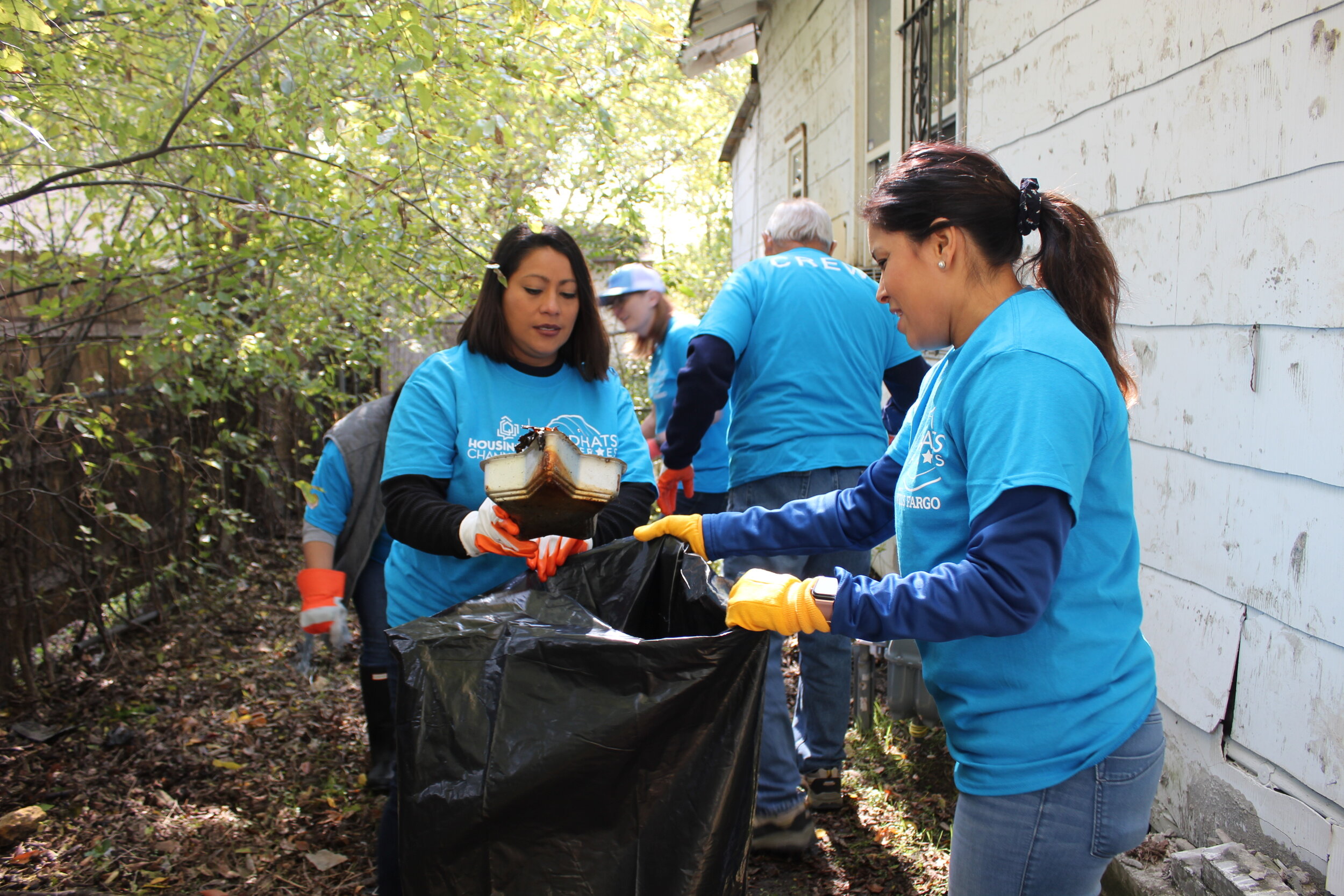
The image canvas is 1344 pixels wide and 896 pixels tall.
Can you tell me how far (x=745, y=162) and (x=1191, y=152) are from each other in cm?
850

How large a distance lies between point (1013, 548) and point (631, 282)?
3255 mm

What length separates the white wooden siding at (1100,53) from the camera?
7.14 ft

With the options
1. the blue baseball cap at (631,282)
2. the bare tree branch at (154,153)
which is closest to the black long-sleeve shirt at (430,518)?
the bare tree branch at (154,153)

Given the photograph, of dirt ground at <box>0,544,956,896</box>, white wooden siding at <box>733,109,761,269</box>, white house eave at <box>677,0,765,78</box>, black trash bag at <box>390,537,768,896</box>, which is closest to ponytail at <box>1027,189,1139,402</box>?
black trash bag at <box>390,537,768,896</box>

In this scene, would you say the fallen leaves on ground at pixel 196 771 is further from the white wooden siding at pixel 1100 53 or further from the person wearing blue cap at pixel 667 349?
the white wooden siding at pixel 1100 53

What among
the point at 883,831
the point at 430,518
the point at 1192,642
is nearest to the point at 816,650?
the point at 883,831

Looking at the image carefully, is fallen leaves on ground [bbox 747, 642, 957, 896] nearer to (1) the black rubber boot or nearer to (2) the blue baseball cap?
(1) the black rubber boot

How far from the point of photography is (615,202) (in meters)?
6.70

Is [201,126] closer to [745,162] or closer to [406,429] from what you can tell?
[406,429]

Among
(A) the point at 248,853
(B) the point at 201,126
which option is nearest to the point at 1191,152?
(B) the point at 201,126

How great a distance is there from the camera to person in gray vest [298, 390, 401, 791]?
3.11m

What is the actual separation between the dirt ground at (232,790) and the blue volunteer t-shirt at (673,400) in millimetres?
1248

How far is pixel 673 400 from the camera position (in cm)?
422

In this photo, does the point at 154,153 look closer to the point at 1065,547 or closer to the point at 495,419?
the point at 495,419
